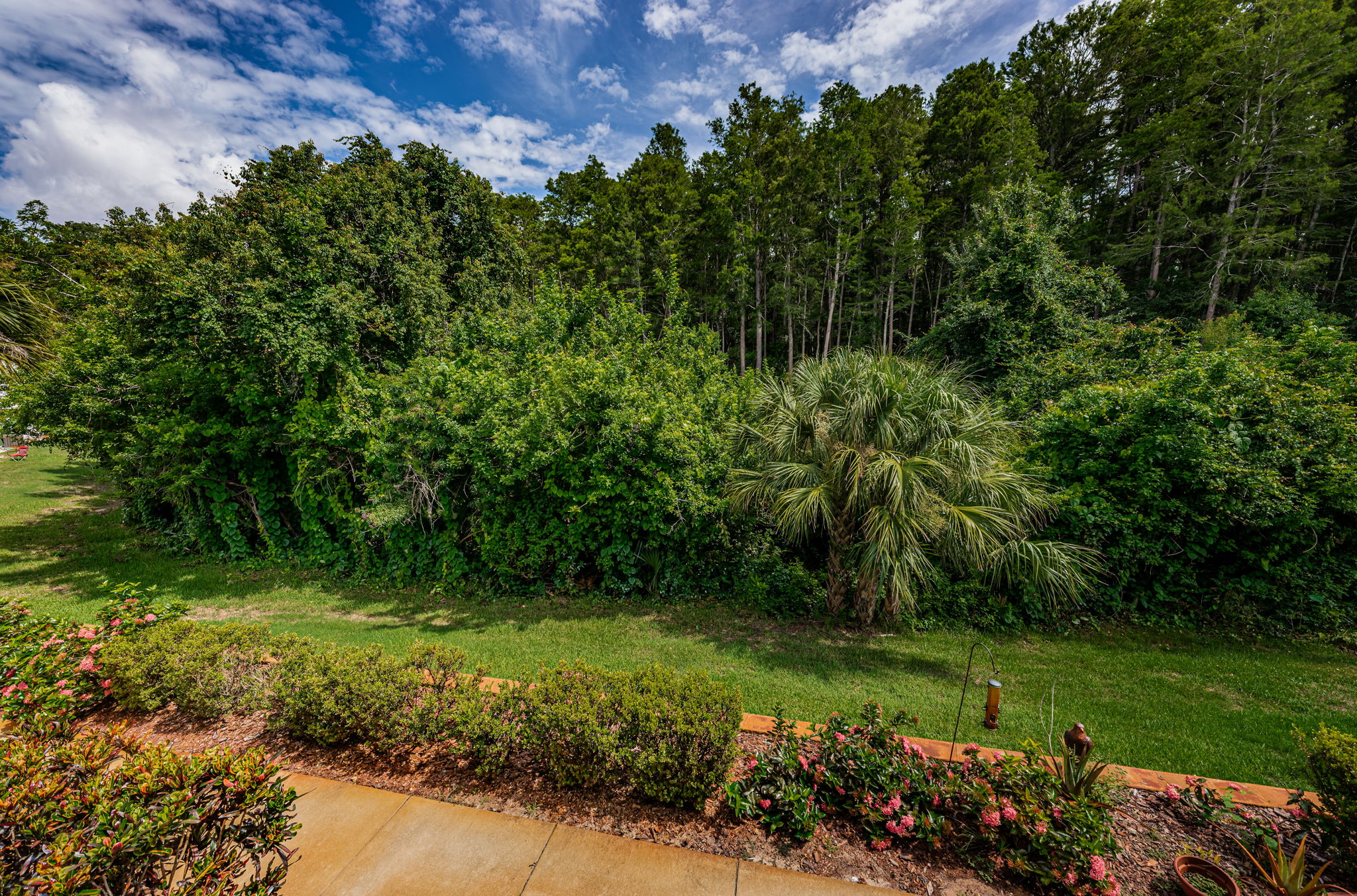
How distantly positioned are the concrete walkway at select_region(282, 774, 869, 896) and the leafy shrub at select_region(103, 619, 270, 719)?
1.67 meters

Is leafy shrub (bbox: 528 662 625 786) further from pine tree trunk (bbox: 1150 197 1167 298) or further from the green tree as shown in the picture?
pine tree trunk (bbox: 1150 197 1167 298)

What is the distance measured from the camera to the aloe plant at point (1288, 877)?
2369 mm

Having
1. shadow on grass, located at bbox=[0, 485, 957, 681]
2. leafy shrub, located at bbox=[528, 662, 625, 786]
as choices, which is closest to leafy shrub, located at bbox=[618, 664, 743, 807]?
leafy shrub, located at bbox=[528, 662, 625, 786]

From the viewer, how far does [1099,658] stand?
5551 millimetres

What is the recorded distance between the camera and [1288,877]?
2.42 metres

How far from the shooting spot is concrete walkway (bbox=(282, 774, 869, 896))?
96.4 inches

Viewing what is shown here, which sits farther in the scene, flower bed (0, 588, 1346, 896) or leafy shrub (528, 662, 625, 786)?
leafy shrub (528, 662, 625, 786)

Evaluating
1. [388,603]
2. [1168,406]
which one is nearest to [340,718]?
[388,603]

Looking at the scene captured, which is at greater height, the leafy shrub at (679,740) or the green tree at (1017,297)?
the green tree at (1017,297)

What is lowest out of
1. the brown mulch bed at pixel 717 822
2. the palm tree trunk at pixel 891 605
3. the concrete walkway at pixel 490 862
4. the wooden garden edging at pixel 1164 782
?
the palm tree trunk at pixel 891 605

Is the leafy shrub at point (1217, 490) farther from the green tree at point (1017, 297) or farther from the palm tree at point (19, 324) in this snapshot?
the palm tree at point (19, 324)

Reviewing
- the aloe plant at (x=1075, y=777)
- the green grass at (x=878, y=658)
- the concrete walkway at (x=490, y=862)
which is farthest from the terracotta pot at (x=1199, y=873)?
the concrete walkway at (x=490, y=862)

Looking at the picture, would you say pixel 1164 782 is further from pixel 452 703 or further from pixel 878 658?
pixel 452 703

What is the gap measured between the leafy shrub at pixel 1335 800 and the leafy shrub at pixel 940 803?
1.13 m
